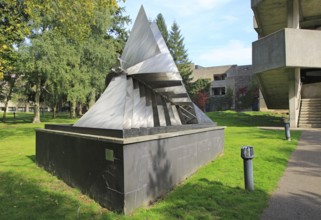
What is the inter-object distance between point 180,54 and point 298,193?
57471 mm

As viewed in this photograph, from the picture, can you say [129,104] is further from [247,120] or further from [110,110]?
[247,120]

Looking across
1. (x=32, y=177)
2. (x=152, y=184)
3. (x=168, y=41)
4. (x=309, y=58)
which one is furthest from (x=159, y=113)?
(x=168, y=41)

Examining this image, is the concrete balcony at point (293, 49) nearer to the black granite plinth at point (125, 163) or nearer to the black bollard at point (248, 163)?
the black granite plinth at point (125, 163)

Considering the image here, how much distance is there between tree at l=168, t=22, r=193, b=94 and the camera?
179ft

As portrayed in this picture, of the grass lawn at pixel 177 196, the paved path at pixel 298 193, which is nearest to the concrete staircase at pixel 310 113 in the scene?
the paved path at pixel 298 193

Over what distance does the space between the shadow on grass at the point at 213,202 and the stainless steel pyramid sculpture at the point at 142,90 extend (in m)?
1.83

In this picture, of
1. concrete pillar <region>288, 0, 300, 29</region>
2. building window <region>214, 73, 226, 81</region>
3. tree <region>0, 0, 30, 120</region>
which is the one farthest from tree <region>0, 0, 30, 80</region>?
building window <region>214, 73, 226, 81</region>

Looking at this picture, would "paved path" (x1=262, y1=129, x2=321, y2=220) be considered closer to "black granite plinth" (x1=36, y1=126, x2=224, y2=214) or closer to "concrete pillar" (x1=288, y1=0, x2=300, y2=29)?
"black granite plinth" (x1=36, y1=126, x2=224, y2=214)

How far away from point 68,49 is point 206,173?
21237 mm

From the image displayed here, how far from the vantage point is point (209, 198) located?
17.6 feet

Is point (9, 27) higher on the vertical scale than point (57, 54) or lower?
lower

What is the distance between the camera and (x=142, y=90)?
727 cm

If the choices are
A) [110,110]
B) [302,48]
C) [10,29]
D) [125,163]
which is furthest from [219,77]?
[125,163]

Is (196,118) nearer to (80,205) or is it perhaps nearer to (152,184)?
(152,184)
